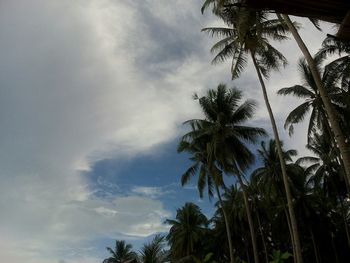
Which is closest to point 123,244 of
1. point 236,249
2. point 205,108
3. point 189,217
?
point 189,217

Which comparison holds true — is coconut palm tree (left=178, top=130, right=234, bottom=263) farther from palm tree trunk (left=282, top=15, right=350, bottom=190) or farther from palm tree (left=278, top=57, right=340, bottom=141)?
palm tree trunk (left=282, top=15, right=350, bottom=190)

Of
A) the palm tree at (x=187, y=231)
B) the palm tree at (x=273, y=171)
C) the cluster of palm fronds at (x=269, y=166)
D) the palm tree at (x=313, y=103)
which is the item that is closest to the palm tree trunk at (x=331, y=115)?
the cluster of palm fronds at (x=269, y=166)

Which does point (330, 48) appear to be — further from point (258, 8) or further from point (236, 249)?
point (236, 249)

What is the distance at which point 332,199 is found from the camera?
135 feet

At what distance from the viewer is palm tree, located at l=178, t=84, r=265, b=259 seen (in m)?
29.6

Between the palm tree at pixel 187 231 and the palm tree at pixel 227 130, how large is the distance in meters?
18.5

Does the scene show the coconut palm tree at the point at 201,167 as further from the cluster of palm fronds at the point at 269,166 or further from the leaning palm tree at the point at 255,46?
the leaning palm tree at the point at 255,46

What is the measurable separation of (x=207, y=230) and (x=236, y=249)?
4.21 metres

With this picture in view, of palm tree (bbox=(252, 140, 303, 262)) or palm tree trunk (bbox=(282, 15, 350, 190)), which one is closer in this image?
palm tree trunk (bbox=(282, 15, 350, 190))

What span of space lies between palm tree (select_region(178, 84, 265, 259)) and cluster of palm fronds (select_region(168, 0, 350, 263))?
0.08 metres

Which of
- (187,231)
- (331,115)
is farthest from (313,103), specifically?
(187,231)

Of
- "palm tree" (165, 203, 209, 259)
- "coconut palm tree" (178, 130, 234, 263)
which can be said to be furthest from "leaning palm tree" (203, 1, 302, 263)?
"palm tree" (165, 203, 209, 259)

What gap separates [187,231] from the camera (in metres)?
48.1

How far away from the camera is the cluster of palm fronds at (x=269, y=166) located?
76.0 feet
